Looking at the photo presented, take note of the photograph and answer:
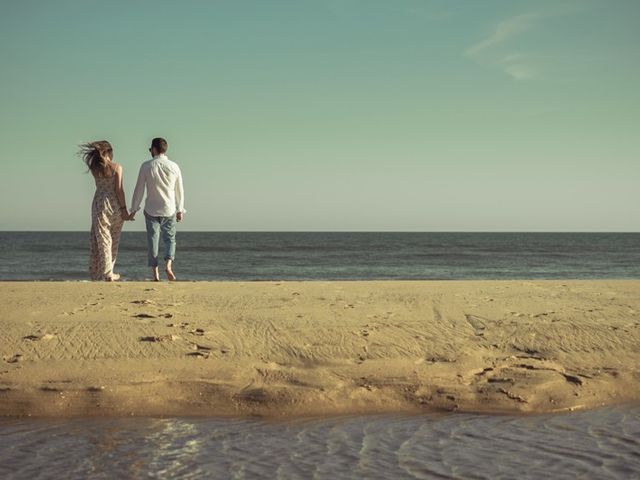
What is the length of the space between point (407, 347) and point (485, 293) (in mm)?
1727

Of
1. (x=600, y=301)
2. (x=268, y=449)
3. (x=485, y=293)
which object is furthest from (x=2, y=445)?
(x=600, y=301)

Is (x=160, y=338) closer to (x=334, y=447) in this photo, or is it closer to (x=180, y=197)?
(x=334, y=447)

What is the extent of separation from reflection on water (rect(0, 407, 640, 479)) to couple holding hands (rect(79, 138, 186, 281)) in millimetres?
3905

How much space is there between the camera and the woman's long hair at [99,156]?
7164 mm

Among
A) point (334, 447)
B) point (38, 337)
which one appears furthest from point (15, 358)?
point (334, 447)

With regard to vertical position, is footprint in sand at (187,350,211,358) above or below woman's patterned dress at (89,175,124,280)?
below

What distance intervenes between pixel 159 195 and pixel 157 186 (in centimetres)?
11

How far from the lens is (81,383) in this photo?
13.3 feet

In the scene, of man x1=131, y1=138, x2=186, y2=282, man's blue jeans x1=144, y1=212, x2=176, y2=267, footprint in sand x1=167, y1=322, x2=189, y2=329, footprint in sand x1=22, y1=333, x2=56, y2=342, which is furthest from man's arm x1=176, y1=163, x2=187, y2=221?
footprint in sand x1=22, y1=333, x2=56, y2=342

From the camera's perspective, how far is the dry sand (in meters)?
4.00

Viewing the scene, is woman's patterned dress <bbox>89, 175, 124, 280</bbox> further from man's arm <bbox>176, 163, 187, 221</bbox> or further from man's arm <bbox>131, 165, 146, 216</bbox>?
man's arm <bbox>176, 163, 187, 221</bbox>

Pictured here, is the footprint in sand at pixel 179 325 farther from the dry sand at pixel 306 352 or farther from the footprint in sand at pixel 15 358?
the footprint in sand at pixel 15 358

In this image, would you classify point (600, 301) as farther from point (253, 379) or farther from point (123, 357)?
point (123, 357)

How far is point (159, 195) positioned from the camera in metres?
7.50
